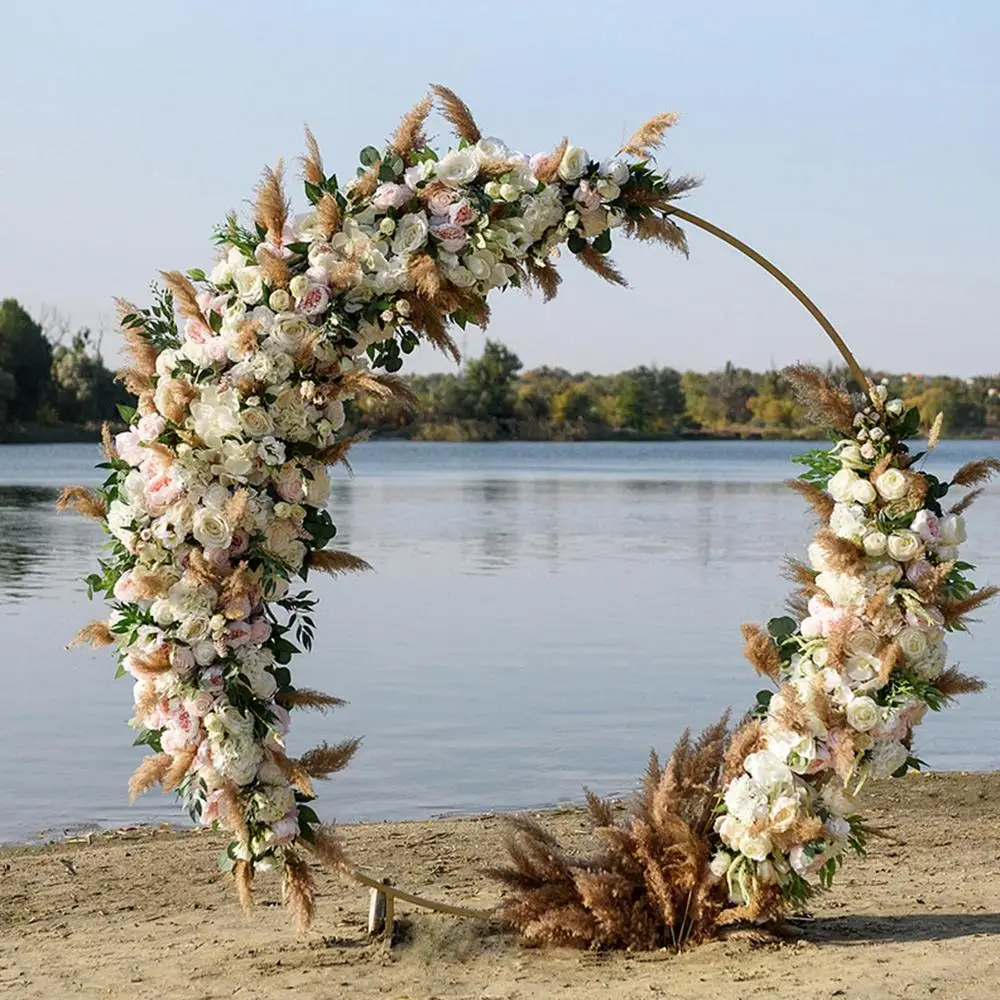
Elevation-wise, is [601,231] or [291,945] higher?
[601,231]

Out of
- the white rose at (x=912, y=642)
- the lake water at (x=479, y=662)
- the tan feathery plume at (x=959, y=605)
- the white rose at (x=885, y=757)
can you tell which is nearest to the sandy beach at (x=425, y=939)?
the white rose at (x=885, y=757)

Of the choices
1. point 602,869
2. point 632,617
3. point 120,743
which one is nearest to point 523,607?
point 632,617

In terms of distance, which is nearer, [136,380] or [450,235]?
[450,235]

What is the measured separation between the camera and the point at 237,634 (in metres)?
5.52

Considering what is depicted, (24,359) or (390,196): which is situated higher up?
(24,359)

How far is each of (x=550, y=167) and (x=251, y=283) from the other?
1.19 m

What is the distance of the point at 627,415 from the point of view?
103m

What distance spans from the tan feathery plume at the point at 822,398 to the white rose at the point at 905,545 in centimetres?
44

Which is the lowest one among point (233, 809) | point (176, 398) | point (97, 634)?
point (233, 809)

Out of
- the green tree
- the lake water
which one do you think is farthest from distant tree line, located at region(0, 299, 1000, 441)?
the lake water

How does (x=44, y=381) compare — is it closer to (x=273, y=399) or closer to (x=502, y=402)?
(x=502, y=402)

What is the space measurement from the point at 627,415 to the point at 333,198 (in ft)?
321

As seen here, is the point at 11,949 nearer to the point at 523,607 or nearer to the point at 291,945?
the point at 291,945

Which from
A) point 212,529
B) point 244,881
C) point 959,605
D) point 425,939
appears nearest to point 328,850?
point 244,881
